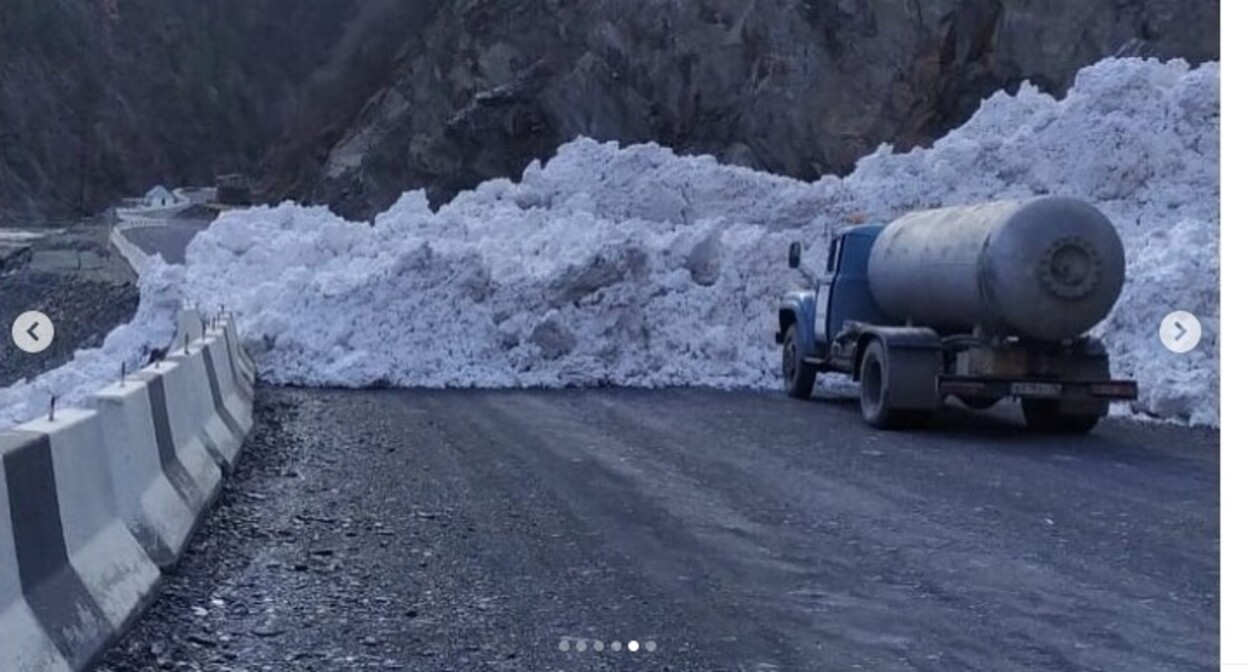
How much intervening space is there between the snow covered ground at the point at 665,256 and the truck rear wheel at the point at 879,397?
3.14m

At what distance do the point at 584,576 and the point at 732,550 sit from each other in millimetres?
1179

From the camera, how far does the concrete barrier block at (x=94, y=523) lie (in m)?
6.56

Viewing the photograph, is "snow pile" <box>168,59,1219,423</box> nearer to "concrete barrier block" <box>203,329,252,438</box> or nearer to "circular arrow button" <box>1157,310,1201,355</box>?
"circular arrow button" <box>1157,310,1201,355</box>

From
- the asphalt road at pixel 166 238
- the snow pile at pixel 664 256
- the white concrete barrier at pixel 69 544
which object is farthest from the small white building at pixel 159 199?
the white concrete barrier at pixel 69 544

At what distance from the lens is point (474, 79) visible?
6147cm

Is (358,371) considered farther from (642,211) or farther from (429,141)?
(429,141)

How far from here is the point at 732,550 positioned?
946cm

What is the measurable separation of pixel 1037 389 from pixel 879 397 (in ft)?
5.26

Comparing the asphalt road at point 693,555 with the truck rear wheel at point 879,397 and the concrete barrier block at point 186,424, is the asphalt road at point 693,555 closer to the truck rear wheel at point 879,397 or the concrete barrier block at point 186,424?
the concrete barrier block at point 186,424

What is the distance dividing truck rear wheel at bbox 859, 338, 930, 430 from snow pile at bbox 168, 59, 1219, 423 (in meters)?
3.14

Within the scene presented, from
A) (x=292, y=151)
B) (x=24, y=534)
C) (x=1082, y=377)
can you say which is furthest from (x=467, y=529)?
(x=292, y=151)

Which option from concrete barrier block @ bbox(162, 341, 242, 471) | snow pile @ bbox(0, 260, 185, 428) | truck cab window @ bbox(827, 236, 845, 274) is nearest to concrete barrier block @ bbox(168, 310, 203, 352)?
snow pile @ bbox(0, 260, 185, 428)

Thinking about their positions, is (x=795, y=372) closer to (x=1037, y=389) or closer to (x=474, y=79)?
(x=1037, y=389)

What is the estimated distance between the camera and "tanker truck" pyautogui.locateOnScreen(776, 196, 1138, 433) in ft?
50.8
